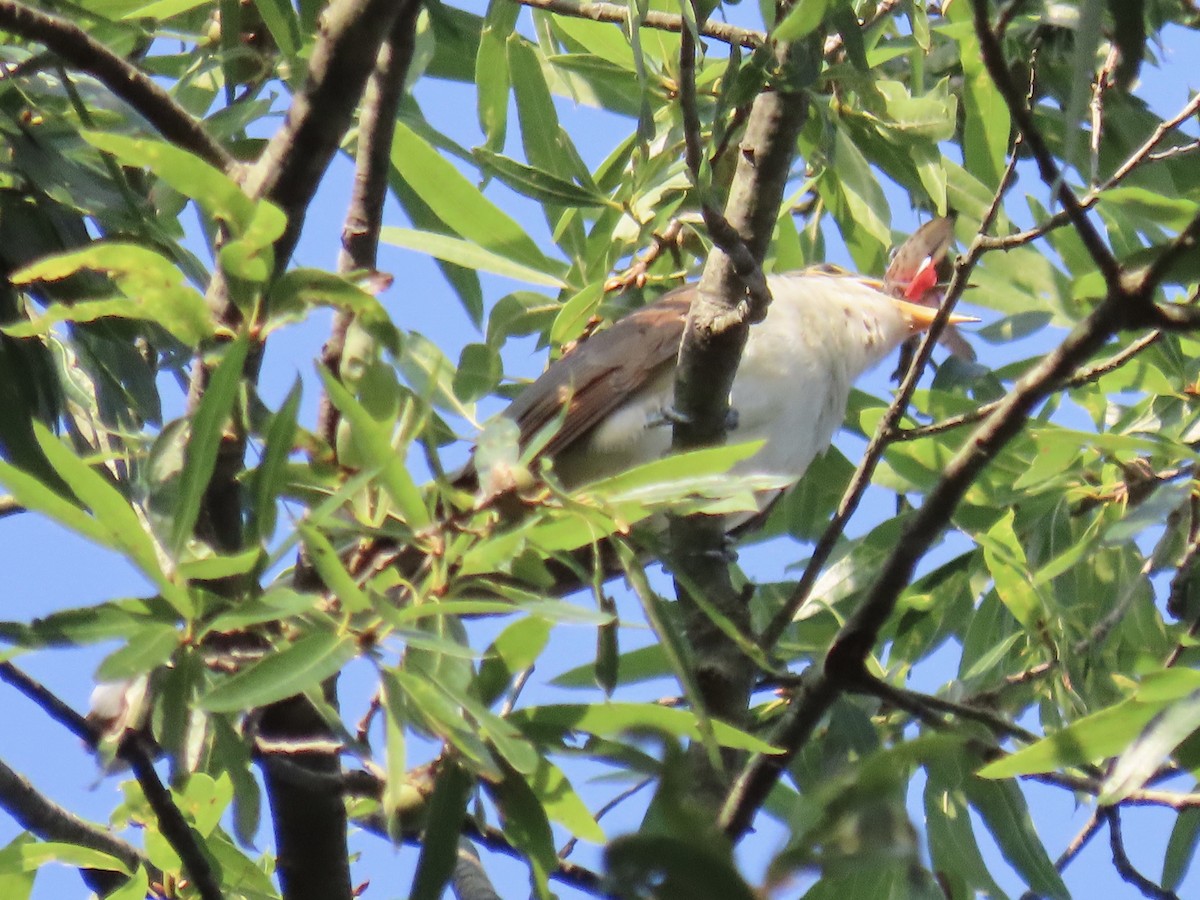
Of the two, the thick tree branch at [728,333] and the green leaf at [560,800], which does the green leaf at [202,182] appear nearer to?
the green leaf at [560,800]

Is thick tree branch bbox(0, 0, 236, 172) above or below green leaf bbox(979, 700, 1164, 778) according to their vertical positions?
above

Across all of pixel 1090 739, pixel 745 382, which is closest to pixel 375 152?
pixel 745 382

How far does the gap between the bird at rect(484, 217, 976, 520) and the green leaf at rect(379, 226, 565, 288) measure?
0.40 m

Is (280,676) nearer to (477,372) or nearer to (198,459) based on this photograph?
(198,459)

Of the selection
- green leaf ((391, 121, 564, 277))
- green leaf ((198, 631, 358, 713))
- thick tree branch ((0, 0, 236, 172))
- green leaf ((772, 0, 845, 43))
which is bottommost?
green leaf ((198, 631, 358, 713))

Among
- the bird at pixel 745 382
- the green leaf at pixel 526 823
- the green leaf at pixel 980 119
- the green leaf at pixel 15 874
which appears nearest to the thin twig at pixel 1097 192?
the green leaf at pixel 980 119

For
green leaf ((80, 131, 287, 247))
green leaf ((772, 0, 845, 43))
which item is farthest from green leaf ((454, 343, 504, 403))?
green leaf ((80, 131, 287, 247))

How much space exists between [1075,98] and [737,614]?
4.30 feet

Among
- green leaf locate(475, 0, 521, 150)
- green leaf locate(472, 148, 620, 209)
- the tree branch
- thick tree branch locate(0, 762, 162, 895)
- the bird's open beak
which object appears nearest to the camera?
the tree branch

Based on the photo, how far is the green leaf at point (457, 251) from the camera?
9.15ft

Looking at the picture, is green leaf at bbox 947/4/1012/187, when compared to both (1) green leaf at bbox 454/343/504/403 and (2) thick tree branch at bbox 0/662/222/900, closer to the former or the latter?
(1) green leaf at bbox 454/343/504/403

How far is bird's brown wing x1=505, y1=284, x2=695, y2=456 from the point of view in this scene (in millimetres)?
3348

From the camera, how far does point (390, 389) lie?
5.41 feet

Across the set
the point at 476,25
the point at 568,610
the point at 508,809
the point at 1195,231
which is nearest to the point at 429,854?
the point at 508,809
